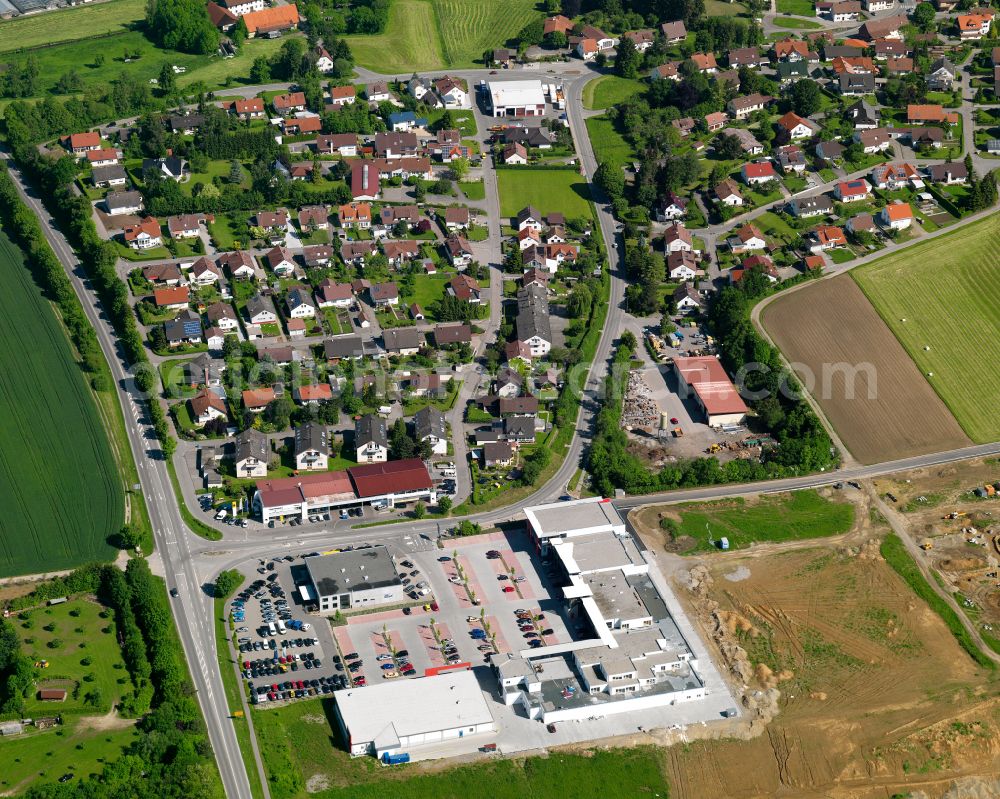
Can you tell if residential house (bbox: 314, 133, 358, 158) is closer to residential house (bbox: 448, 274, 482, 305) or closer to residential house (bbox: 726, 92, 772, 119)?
residential house (bbox: 448, 274, 482, 305)

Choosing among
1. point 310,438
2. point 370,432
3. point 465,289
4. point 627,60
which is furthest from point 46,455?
point 627,60

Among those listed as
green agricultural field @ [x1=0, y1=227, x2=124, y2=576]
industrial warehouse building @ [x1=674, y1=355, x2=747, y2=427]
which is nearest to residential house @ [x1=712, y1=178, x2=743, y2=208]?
industrial warehouse building @ [x1=674, y1=355, x2=747, y2=427]

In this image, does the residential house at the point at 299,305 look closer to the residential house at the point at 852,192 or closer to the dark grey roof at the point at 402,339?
the dark grey roof at the point at 402,339

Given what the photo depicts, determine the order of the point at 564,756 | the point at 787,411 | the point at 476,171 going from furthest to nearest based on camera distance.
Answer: the point at 476,171
the point at 787,411
the point at 564,756

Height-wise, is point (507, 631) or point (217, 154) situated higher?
point (217, 154)

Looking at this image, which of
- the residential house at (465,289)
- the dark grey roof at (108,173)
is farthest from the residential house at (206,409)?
the dark grey roof at (108,173)

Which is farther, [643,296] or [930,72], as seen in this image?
[930,72]

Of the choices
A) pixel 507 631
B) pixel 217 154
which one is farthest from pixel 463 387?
pixel 217 154

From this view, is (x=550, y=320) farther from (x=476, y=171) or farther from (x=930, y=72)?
(x=930, y=72)
